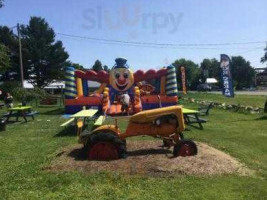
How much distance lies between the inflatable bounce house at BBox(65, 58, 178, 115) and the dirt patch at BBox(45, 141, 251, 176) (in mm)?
14276

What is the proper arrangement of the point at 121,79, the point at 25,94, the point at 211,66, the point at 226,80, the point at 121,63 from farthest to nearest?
the point at 211,66 < the point at 25,94 < the point at 121,63 < the point at 121,79 < the point at 226,80

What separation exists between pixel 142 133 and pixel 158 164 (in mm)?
1535

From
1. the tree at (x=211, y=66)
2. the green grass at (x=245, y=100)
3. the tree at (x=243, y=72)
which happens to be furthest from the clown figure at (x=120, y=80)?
the tree at (x=211, y=66)

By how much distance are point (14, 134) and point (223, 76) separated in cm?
1130

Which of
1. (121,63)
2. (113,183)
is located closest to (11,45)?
(121,63)

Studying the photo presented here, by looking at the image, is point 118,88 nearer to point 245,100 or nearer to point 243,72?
point 245,100

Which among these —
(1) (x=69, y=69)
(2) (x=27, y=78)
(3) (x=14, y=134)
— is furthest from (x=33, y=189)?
(2) (x=27, y=78)

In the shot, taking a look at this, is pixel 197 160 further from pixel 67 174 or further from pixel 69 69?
pixel 69 69

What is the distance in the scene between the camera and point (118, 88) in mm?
26859

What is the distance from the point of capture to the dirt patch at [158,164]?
27.2 ft

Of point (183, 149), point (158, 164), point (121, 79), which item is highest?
point (121, 79)

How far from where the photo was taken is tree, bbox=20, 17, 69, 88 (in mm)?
72000

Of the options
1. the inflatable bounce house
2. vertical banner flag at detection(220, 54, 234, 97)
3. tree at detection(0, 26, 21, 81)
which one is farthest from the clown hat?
tree at detection(0, 26, 21, 81)

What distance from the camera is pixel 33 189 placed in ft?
23.9
